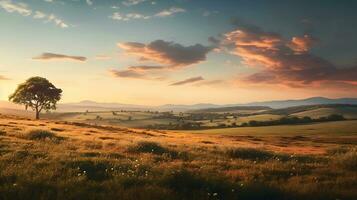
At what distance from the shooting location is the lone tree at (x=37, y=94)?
4264 inches

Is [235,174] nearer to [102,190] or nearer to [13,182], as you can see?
[102,190]

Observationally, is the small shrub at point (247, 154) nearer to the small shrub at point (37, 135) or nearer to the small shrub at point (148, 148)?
the small shrub at point (148, 148)

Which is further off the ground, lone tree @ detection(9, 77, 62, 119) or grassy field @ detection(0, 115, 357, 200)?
lone tree @ detection(9, 77, 62, 119)

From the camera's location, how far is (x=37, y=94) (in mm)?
109750

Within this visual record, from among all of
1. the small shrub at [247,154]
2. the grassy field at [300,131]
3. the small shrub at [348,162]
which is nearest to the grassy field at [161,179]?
the small shrub at [348,162]

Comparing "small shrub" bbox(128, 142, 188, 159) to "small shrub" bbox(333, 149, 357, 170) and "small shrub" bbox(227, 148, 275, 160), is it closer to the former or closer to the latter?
"small shrub" bbox(227, 148, 275, 160)

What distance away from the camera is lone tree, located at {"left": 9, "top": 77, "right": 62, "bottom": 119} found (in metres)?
108

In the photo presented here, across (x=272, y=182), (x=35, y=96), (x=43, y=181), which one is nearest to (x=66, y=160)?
(x=43, y=181)

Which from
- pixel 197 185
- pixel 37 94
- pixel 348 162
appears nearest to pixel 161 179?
pixel 197 185

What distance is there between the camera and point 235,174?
1944 centimetres

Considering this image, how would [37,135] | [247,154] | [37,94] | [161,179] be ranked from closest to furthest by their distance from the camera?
1. [161,179]
2. [247,154]
3. [37,135]
4. [37,94]

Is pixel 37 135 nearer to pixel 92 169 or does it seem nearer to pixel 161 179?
pixel 92 169

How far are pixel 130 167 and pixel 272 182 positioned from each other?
6610mm

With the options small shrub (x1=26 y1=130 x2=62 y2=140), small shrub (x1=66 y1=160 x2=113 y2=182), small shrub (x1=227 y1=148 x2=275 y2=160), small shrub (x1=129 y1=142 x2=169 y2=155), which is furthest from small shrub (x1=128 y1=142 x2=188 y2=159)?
small shrub (x1=26 y1=130 x2=62 y2=140)
